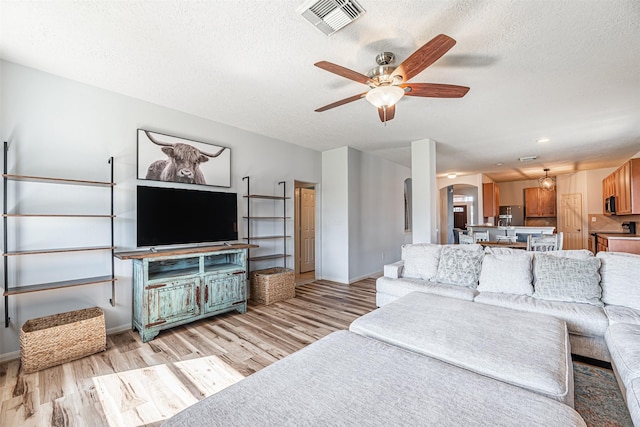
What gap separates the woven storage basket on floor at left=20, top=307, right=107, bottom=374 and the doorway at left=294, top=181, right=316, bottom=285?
3750 mm

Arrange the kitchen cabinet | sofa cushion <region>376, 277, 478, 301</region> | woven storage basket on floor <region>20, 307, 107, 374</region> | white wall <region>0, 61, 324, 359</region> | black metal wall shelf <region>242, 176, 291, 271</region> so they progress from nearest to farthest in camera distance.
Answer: woven storage basket on floor <region>20, 307, 107, 374</region> → white wall <region>0, 61, 324, 359</region> → sofa cushion <region>376, 277, 478, 301</region> → black metal wall shelf <region>242, 176, 291, 271</region> → the kitchen cabinet

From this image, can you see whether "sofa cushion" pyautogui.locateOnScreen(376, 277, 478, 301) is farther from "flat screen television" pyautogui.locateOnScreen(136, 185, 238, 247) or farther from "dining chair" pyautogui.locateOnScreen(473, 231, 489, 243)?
"dining chair" pyautogui.locateOnScreen(473, 231, 489, 243)

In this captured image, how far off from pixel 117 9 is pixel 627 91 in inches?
186

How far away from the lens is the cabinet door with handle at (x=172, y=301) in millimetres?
2842

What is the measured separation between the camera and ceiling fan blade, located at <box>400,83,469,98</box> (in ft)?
7.21

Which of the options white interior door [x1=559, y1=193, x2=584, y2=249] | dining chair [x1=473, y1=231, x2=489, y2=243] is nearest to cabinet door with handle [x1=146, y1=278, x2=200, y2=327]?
dining chair [x1=473, y1=231, x2=489, y2=243]

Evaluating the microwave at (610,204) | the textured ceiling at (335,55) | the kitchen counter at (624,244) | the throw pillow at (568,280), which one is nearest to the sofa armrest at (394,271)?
the throw pillow at (568,280)

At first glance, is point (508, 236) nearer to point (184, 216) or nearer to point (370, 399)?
point (370, 399)

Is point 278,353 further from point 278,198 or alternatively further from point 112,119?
point 112,119

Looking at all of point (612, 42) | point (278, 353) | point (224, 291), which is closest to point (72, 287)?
point (224, 291)

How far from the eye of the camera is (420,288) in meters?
3.19

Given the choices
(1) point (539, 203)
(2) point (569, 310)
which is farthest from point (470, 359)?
(1) point (539, 203)

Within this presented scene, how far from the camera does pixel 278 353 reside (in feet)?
8.38

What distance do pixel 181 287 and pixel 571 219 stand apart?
10.1 m
